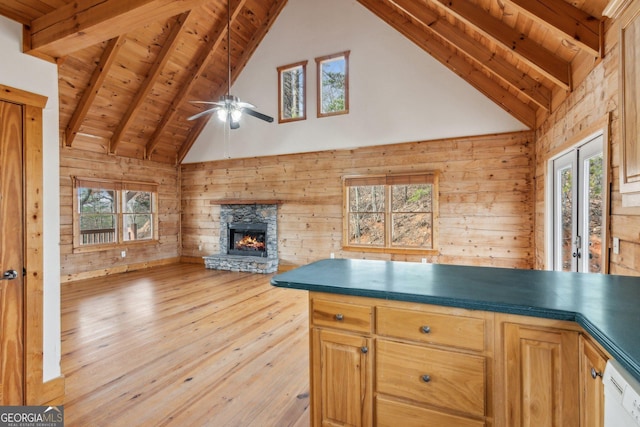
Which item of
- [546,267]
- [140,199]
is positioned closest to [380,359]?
[546,267]

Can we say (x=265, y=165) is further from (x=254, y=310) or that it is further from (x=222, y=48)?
(x=254, y=310)

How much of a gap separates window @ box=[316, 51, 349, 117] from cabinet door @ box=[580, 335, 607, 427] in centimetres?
562

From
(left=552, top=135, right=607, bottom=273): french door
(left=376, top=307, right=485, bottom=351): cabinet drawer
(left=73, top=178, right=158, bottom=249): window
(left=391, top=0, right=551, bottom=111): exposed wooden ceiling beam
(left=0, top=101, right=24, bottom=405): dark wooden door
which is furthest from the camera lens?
(left=73, top=178, right=158, bottom=249): window

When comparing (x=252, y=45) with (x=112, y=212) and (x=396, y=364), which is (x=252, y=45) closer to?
(x=112, y=212)

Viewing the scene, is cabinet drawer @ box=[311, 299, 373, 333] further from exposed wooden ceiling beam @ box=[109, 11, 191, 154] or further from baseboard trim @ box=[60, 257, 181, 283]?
baseboard trim @ box=[60, 257, 181, 283]

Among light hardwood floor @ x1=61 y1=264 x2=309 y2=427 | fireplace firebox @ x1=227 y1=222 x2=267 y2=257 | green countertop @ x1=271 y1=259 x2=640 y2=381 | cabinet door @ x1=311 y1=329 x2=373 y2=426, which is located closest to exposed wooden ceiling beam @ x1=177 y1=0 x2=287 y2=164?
fireplace firebox @ x1=227 y1=222 x2=267 y2=257

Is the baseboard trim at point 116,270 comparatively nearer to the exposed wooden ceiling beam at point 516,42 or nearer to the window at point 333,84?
the window at point 333,84

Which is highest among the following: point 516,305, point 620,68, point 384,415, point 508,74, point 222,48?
point 222,48

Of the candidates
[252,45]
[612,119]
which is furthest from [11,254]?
[252,45]

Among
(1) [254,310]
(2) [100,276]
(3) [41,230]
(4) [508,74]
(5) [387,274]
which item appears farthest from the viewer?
(2) [100,276]

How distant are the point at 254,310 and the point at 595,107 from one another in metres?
4.25

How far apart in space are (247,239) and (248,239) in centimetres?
3

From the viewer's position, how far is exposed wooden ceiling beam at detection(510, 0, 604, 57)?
2.45 metres

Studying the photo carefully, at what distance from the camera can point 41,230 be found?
88.7 inches
